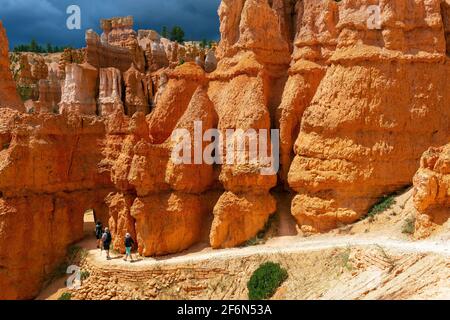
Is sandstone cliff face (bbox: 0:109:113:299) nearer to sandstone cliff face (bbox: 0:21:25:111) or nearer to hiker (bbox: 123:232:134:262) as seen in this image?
hiker (bbox: 123:232:134:262)

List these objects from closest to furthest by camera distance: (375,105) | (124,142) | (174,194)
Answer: (375,105)
(174,194)
(124,142)

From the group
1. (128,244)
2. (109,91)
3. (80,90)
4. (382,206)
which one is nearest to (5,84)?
(128,244)

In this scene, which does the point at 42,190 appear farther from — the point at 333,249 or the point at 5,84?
the point at 333,249

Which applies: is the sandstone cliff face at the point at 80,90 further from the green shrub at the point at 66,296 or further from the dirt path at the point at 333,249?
the green shrub at the point at 66,296

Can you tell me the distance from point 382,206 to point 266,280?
5244mm

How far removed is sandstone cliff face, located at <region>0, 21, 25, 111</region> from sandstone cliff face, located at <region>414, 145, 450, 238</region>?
21810mm

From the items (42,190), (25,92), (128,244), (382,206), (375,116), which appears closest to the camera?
(382,206)

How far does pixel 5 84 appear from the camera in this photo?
88.8 feet

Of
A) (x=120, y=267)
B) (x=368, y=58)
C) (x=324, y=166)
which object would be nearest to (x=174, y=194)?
(x=120, y=267)

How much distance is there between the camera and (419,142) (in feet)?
60.0

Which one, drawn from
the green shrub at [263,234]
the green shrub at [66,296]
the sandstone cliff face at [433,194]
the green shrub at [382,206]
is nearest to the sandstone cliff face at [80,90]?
the green shrub at [66,296]

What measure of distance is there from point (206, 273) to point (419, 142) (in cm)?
938

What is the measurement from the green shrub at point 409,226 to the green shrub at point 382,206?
1227mm

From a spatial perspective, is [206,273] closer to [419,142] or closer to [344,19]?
[419,142]
